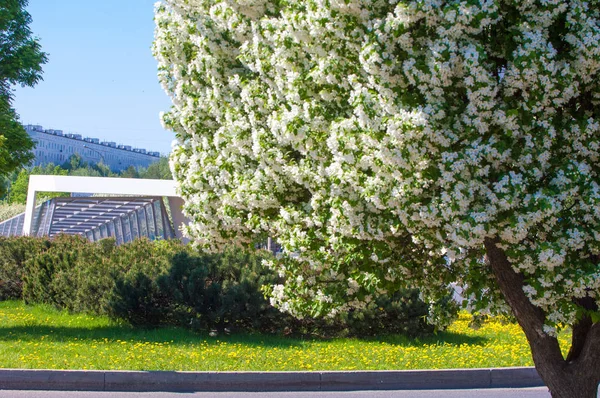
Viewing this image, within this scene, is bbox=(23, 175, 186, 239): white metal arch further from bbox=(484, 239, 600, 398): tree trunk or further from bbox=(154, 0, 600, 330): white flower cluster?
bbox=(484, 239, 600, 398): tree trunk

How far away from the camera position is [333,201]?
21.0 feet

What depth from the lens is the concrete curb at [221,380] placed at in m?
10.9

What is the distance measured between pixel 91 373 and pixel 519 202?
7.34 m

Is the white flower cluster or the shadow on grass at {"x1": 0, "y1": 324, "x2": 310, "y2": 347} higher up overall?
the white flower cluster

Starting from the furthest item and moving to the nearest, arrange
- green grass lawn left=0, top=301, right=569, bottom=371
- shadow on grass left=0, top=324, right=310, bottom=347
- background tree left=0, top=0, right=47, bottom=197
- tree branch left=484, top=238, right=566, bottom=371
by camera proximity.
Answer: background tree left=0, top=0, right=47, bottom=197 → shadow on grass left=0, top=324, right=310, bottom=347 → green grass lawn left=0, top=301, right=569, bottom=371 → tree branch left=484, top=238, right=566, bottom=371

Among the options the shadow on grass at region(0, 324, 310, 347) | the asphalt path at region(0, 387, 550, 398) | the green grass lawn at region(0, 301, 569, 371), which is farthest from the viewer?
the shadow on grass at region(0, 324, 310, 347)

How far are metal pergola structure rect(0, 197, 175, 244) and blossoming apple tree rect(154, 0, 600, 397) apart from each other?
38.0 m

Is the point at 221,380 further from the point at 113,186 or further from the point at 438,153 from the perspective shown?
the point at 113,186

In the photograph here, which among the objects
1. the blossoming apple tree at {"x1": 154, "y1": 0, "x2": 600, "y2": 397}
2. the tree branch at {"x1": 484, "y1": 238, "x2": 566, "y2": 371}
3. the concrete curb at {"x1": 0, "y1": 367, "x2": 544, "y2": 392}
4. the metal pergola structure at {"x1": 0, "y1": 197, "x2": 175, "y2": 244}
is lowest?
the concrete curb at {"x1": 0, "y1": 367, "x2": 544, "y2": 392}

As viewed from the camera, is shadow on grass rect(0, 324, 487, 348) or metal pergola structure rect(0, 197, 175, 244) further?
metal pergola structure rect(0, 197, 175, 244)

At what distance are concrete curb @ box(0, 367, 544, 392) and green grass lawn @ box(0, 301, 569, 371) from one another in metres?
0.41

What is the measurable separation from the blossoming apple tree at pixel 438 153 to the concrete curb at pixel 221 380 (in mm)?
3691

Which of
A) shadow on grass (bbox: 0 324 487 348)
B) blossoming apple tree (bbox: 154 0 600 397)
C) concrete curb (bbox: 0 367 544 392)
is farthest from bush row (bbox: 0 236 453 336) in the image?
blossoming apple tree (bbox: 154 0 600 397)

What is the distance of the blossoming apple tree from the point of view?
5523 mm
